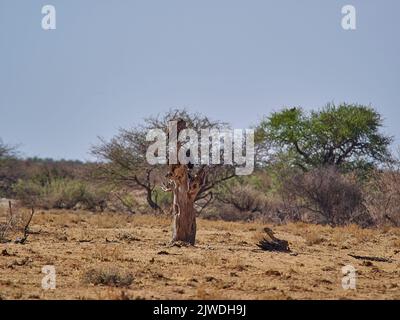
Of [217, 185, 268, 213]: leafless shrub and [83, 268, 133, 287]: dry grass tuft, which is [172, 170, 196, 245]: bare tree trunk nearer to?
[83, 268, 133, 287]: dry grass tuft

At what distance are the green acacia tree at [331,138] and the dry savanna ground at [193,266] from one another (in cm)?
1188

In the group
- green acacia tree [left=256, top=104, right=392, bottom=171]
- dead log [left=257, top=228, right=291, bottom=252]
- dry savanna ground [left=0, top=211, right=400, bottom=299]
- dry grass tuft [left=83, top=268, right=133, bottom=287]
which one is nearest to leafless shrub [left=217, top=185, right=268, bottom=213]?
green acacia tree [left=256, top=104, right=392, bottom=171]

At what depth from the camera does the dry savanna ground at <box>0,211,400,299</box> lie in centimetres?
990

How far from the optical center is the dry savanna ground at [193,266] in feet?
32.5

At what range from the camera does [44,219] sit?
23750 millimetres

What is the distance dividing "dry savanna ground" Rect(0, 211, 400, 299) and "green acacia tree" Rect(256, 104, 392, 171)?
1188cm

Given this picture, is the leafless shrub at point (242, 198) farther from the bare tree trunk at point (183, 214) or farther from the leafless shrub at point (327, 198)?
the bare tree trunk at point (183, 214)

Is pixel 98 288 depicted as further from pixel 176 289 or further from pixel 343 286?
pixel 343 286

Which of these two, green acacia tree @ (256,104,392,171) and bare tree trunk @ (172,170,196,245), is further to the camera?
green acacia tree @ (256,104,392,171)

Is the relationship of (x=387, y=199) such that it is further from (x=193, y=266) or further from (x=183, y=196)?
(x=193, y=266)

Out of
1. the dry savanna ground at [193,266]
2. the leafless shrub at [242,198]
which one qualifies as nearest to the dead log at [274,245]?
the dry savanna ground at [193,266]

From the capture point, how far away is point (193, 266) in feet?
41.3

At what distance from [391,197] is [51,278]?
16716mm

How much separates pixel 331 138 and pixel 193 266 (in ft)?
69.4
